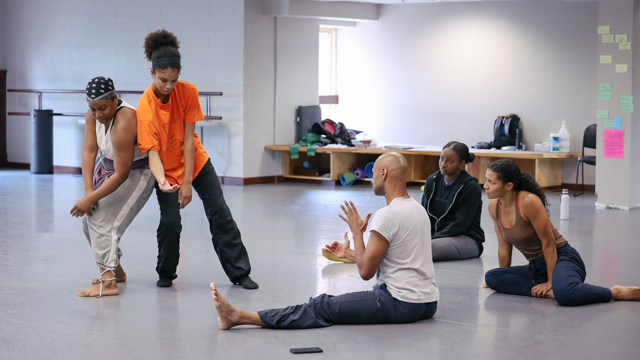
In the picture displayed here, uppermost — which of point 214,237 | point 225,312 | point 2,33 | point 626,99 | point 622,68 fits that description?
point 2,33

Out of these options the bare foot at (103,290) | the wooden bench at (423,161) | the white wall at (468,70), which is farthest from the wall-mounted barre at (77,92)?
the bare foot at (103,290)

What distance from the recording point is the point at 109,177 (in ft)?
13.7

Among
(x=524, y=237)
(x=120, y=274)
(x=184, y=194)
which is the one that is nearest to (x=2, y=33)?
(x=120, y=274)

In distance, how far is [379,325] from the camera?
369cm

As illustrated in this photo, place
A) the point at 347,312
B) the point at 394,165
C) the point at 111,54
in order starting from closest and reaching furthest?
the point at 394,165 < the point at 347,312 < the point at 111,54

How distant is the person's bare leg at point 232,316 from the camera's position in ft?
11.6

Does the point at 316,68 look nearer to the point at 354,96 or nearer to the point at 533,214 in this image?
the point at 354,96

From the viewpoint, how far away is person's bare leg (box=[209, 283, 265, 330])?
3545 millimetres

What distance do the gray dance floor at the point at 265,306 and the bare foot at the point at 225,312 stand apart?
0.19 feet

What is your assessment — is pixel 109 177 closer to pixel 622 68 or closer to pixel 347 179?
pixel 622 68

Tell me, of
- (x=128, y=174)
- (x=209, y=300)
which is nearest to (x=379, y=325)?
(x=209, y=300)

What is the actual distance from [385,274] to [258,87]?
7354 mm

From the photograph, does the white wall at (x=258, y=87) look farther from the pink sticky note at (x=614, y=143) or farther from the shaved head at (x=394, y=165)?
the shaved head at (x=394, y=165)

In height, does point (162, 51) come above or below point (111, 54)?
below
